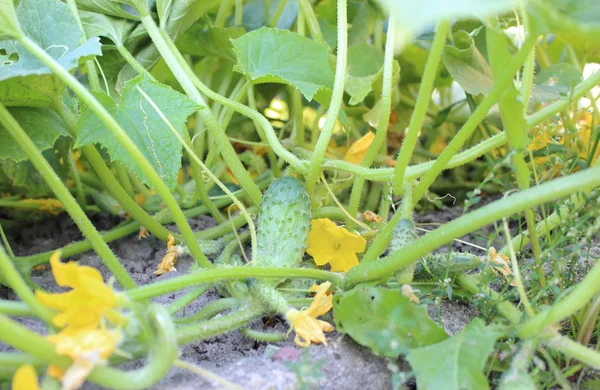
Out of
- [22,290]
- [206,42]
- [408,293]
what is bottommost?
[408,293]

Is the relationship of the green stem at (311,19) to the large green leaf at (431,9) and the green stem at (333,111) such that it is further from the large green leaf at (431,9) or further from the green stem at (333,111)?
the large green leaf at (431,9)

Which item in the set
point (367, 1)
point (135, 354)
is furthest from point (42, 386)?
point (367, 1)

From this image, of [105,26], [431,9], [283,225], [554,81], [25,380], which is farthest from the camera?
[554,81]

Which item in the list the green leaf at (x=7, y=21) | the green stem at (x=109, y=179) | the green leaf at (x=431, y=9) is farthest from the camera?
the green stem at (x=109, y=179)

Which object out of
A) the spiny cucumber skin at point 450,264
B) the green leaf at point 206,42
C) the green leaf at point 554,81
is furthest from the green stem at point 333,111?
the green leaf at point 554,81

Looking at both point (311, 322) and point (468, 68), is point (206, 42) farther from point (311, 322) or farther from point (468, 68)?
point (311, 322)

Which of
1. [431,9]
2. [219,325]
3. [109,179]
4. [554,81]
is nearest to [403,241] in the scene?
[219,325]

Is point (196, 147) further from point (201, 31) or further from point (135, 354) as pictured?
point (135, 354)
